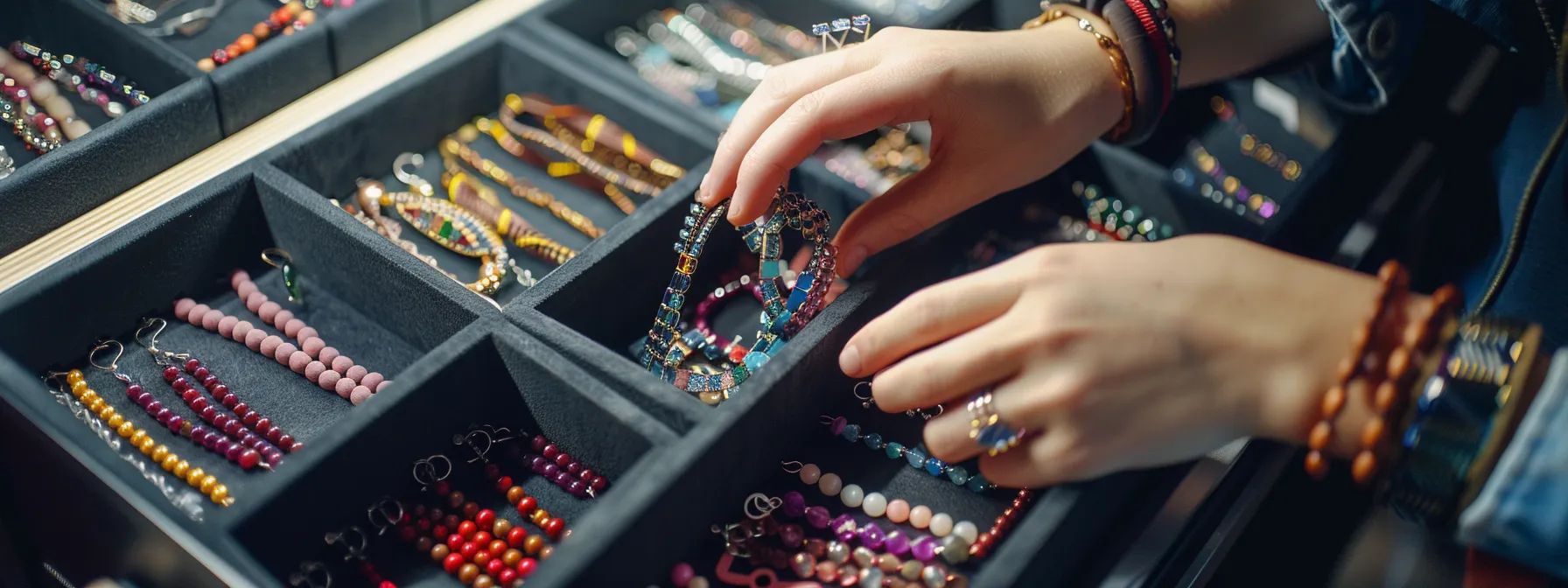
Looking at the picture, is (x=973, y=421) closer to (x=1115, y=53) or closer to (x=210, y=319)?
(x=1115, y=53)

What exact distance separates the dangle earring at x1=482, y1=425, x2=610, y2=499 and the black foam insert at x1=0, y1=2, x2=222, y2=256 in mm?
519

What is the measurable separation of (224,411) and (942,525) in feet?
2.48

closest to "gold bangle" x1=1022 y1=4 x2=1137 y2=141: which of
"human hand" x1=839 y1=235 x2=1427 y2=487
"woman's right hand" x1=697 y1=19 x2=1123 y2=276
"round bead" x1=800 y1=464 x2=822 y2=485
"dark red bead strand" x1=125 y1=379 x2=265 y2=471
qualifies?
"woman's right hand" x1=697 y1=19 x2=1123 y2=276

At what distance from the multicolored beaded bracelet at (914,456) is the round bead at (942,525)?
5 cm

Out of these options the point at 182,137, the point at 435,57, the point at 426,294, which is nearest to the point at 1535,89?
the point at 426,294

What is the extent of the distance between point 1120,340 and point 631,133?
811mm

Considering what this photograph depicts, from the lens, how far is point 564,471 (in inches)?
46.1

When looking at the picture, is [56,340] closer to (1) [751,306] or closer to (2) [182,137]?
(2) [182,137]

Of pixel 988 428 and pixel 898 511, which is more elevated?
pixel 988 428

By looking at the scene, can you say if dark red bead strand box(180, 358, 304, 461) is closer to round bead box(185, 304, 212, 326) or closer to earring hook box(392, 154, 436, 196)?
round bead box(185, 304, 212, 326)

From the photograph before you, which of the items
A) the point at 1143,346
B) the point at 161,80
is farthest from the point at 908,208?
the point at 161,80

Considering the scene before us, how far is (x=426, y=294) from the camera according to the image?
3.86 ft

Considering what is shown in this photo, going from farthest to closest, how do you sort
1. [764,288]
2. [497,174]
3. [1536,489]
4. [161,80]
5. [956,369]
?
[497,174] → [161,80] → [764,288] → [956,369] → [1536,489]

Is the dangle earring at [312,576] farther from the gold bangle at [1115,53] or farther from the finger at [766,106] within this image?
A: the gold bangle at [1115,53]
